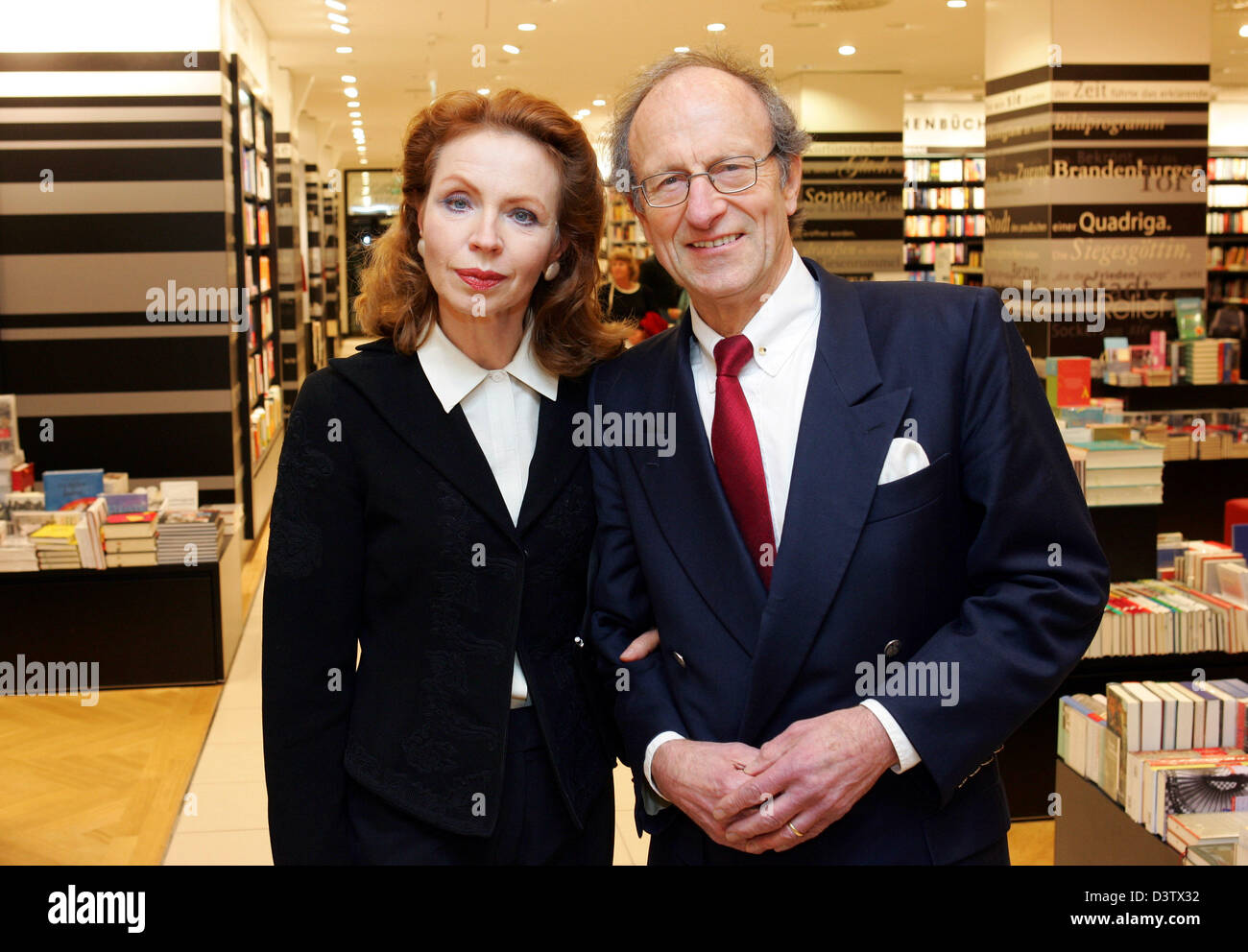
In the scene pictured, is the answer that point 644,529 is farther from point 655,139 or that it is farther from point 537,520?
point 655,139

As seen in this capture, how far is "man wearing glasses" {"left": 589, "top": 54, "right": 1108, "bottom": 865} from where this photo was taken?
149 cm

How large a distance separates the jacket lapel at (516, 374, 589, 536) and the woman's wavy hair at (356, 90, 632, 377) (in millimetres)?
44

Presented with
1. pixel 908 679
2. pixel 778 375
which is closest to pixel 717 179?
pixel 778 375

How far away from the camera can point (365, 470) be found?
65.7 inches

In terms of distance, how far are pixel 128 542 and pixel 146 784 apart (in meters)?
1.33

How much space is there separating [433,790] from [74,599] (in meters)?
4.12

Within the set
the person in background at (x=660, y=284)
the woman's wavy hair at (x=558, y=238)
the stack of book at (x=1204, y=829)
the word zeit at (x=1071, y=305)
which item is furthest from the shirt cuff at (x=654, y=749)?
the person in background at (x=660, y=284)

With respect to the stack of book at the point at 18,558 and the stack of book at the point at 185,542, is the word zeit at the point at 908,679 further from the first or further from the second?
the stack of book at the point at 18,558

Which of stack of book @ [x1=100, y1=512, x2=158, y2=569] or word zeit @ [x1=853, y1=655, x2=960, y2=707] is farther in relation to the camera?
stack of book @ [x1=100, y1=512, x2=158, y2=569]

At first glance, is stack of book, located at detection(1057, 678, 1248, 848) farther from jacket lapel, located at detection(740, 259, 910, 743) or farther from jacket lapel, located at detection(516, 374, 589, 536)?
jacket lapel, located at detection(516, 374, 589, 536)

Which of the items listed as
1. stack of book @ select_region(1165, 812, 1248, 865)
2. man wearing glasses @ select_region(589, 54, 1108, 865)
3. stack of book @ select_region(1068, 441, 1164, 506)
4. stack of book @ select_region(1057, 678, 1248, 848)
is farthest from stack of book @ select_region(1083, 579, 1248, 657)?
man wearing glasses @ select_region(589, 54, 1108, 865)

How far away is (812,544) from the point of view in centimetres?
152
